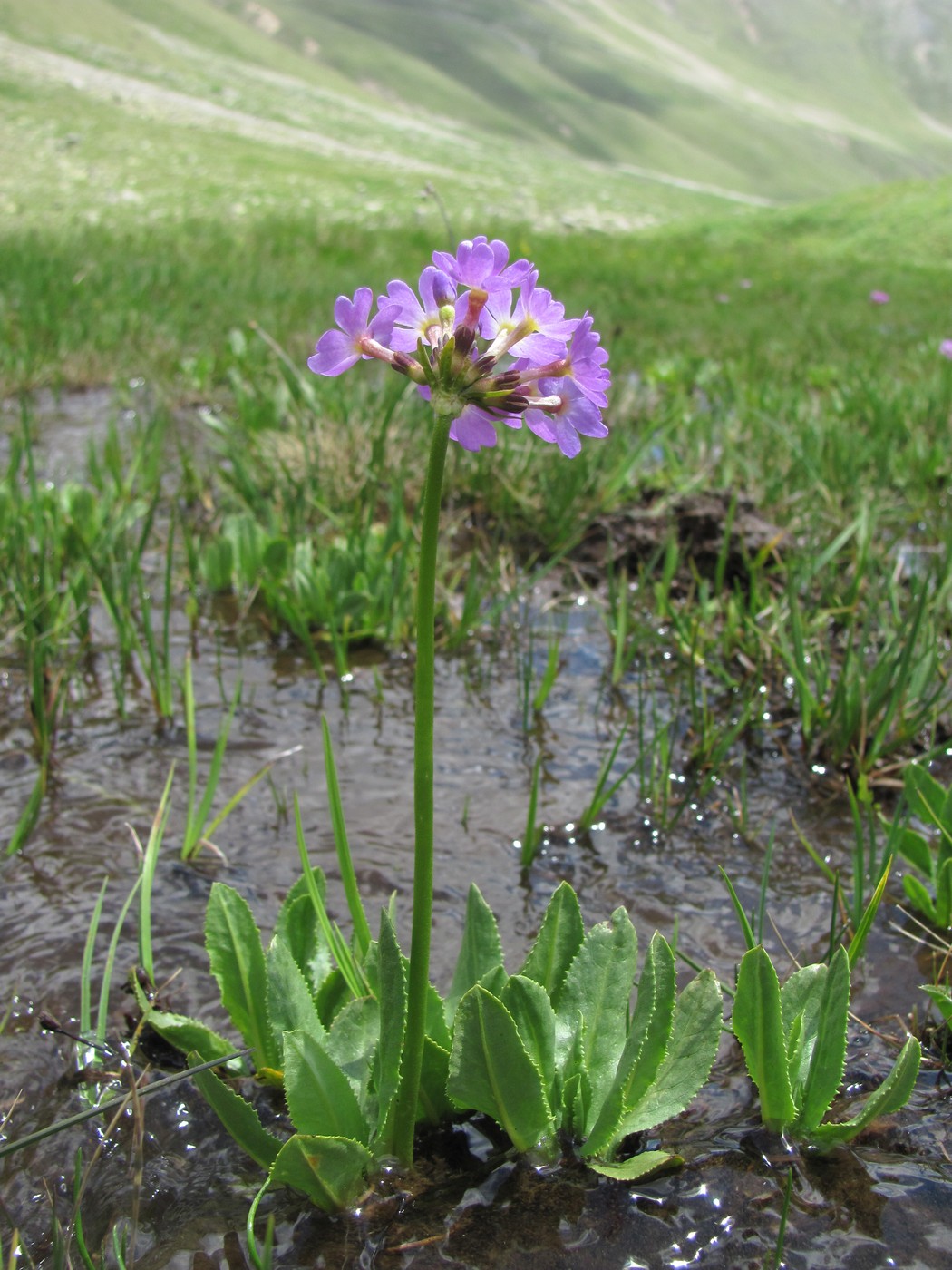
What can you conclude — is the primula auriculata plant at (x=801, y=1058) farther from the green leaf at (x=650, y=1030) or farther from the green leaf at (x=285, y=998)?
the green leaf at (x=285, y=998)

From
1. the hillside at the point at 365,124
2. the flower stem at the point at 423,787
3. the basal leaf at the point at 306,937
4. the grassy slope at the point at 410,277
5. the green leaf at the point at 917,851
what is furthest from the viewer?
the hillside at the point at 365,124

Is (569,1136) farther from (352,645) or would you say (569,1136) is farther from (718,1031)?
(352,645)

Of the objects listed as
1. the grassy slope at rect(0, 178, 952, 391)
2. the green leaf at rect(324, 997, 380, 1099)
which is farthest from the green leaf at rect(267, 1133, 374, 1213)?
the grassy slope at rect(0, 178, 952, 391)

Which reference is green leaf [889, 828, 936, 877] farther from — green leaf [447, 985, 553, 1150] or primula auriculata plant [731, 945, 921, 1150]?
green leaf [447, 985, 553, 1150]

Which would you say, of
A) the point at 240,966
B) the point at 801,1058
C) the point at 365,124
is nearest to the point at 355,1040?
the point at 240,966

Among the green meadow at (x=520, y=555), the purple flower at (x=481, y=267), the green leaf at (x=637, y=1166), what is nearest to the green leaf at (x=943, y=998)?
the green meadow at (x=520, y=555)

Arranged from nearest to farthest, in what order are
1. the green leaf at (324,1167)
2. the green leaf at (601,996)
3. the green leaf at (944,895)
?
the green leaf at (324,1167)
the green leaf at (601,996)
the green leaf at (944,895)

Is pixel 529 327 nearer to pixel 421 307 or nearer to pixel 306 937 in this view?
pixel 421 307
